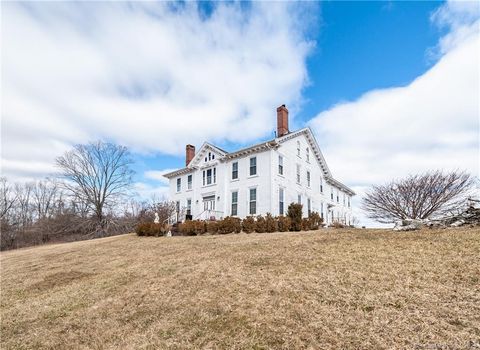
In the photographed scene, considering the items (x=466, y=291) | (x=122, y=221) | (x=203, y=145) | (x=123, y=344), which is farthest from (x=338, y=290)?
(x=122, y=221)

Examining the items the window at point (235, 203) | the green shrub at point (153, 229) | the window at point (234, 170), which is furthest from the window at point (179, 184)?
the green shrub at point (153, 229)

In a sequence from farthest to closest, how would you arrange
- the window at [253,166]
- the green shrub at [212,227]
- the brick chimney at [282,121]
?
1. the brick chimney at [282,121]
2. the window at [253,166]
3. the green shrub at [212,227]

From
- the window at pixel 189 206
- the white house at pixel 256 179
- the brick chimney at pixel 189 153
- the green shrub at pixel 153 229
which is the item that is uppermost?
the brick chimney at pixel 189 153

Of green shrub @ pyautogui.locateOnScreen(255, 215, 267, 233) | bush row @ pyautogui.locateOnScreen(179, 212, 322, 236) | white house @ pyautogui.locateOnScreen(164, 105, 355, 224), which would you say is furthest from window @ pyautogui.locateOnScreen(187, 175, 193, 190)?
green shrub @ pyautogui.locateOnScreen(255, 215, 267, 233)

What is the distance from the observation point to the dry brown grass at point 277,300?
426 cm

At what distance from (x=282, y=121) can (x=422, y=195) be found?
1145cm

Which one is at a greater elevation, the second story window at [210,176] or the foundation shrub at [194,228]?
the second story window at [210,176]

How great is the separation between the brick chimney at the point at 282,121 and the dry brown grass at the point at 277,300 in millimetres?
13744

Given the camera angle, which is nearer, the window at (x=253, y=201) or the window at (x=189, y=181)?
the window at (x=253, y=201)

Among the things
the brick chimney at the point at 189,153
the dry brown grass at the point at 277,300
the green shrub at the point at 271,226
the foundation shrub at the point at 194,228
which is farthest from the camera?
the brick chimney at the point at 189,153

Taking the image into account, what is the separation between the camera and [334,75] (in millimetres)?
16344

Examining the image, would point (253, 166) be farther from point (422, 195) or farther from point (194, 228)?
point (422, 195)

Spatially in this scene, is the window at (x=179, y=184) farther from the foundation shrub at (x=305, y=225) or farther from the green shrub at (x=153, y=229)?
the foundation shrub at (x=305, y=225)

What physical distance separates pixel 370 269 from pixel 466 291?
183cm
